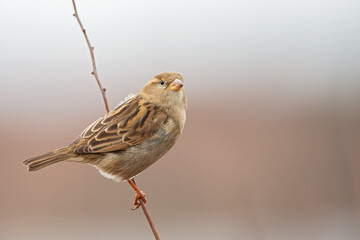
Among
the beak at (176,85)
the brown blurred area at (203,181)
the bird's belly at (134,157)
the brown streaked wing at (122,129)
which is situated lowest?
the brown blurred area at (203,181)

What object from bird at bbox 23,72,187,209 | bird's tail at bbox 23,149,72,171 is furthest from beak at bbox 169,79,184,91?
bird's tail at bbox 23,149,72,171

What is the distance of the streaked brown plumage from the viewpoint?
12.3ft

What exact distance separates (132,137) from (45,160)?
68 cm

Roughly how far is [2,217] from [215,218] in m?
4.88

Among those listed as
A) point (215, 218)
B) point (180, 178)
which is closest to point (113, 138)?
point (180, 178)

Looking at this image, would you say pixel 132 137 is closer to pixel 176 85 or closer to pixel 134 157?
pixel 134 157

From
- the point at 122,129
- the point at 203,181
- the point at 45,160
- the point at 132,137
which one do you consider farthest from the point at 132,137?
the point at 203,181

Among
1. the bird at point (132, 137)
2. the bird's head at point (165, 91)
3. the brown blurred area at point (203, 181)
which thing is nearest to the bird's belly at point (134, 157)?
the bird at point (132, 137)

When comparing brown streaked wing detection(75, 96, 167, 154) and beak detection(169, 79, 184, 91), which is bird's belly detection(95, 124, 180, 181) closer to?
brown streaked wing detection(75, 96, 167, 154)

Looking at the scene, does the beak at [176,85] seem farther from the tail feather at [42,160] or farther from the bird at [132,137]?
the tail feather at [42,160]

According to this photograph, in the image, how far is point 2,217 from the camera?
10562mm

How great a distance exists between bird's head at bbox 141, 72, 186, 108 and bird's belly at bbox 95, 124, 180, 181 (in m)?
0.28

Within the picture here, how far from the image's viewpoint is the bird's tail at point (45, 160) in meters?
3.54

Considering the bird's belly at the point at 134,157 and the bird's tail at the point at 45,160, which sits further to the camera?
the bird's belly at the point at 134,157
